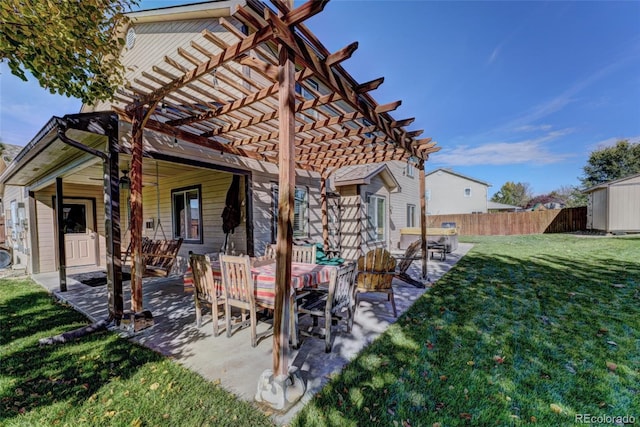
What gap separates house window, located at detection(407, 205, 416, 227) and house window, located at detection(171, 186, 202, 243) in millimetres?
11068

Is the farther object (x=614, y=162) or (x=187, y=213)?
(x=614, y=162)

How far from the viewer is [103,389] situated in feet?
8.00

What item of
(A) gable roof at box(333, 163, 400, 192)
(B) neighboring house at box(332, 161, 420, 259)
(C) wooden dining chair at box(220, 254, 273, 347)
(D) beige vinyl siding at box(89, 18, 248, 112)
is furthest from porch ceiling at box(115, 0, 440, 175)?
(C) wooden dining chair at box(220, 254, 273, 347)

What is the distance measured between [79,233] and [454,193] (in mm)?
29382

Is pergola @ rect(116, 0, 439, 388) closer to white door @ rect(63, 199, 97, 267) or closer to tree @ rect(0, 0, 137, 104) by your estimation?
tree @ rect(0, 0, 137, 104)

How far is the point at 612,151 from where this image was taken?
1100 inches

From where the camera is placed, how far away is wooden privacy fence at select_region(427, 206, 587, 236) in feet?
62.7

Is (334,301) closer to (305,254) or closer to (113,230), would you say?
(305,254)

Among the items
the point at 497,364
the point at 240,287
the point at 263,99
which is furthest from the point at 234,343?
the point at 263,99

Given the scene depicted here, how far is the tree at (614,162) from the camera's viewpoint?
89.2ft

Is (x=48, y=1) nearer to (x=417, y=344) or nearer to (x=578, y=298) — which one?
(x=417, y=344)

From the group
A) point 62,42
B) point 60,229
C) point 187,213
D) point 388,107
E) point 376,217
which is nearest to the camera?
point 62,42

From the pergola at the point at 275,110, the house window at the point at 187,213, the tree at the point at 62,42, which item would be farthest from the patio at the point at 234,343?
the tree at the point at 62,42

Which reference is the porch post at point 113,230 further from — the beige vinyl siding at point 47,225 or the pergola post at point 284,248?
the beige vinyl siding at point 47,225
